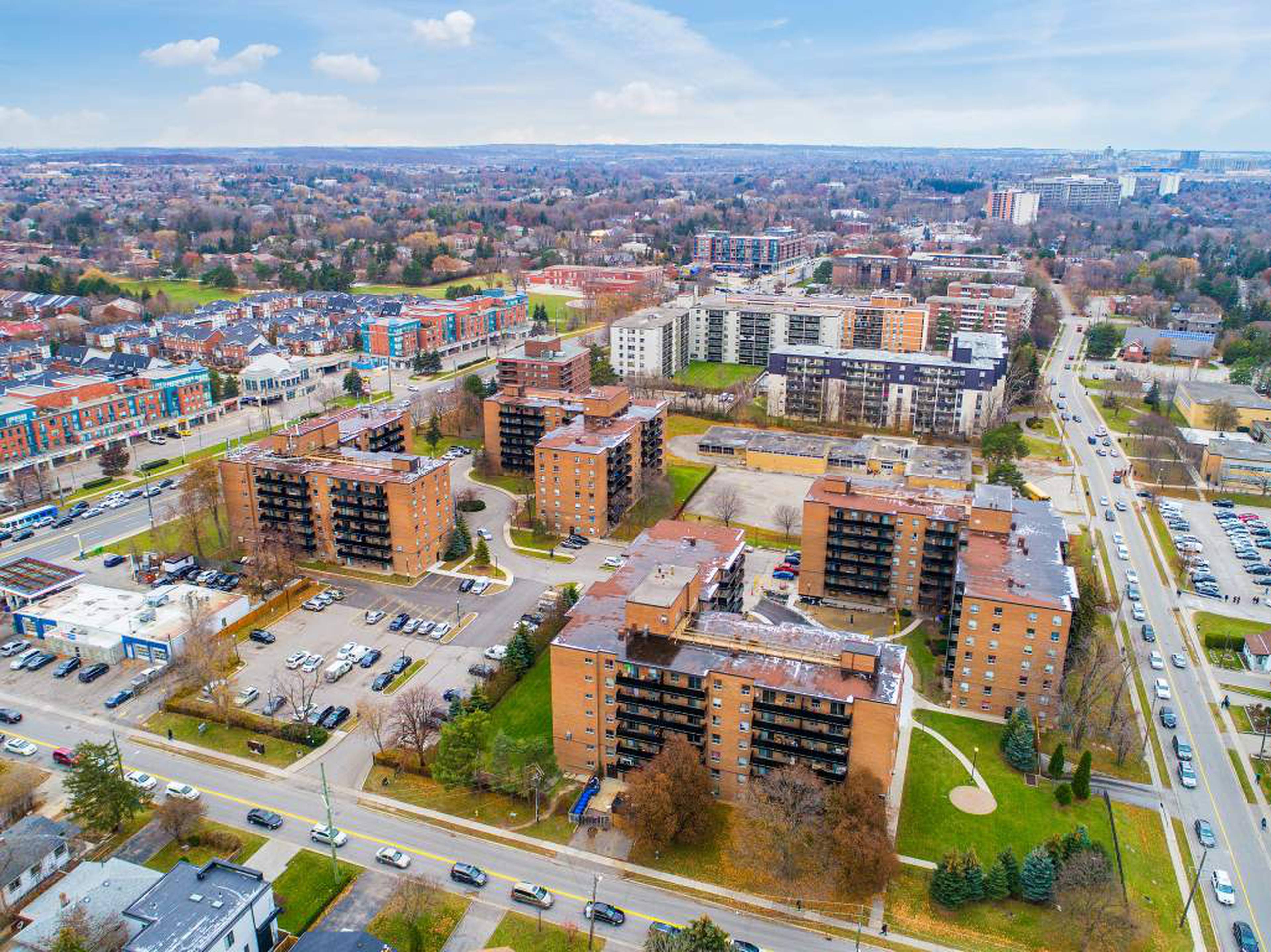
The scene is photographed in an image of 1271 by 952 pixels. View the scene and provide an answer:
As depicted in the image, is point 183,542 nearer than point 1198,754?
No

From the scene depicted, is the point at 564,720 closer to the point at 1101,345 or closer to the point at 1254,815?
the point at 1254,815

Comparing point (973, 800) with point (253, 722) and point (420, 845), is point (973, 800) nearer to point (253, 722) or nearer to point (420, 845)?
point (420, 845)

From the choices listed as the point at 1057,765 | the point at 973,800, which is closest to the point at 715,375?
the point at 1057,765

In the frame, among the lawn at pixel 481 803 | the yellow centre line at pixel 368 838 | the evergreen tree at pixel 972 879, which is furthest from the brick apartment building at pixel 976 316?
the yellow centre line at pixel 368 838

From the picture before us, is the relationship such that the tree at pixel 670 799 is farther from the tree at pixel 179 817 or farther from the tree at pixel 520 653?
the tree at pixel 179 817

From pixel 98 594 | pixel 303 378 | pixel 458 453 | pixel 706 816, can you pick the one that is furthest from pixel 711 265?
pixel 706 816

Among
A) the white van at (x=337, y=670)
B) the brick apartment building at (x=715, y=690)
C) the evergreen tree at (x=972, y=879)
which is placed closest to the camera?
the evergreen tree at (x=972, y=879)

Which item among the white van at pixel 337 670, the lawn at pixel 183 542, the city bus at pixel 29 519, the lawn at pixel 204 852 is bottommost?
the lawn at pixel 204 852
